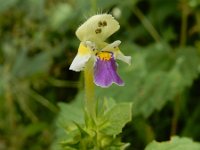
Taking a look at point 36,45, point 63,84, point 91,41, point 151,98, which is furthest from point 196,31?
point 91,41

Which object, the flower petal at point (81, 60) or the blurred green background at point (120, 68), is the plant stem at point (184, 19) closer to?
the blurred green background at point (120, 68)

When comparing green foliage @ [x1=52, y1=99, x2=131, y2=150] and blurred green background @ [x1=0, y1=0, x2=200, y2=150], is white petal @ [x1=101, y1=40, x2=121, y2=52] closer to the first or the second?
green foliage @ [x1=52, y1=99, x2=131, y2=150]

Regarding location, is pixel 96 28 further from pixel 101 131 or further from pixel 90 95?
pixel 101 131

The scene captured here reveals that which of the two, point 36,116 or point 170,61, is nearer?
point 170,61

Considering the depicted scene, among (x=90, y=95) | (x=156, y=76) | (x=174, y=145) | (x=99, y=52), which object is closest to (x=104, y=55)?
(x=99, y=52)

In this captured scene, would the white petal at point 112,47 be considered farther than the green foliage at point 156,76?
No

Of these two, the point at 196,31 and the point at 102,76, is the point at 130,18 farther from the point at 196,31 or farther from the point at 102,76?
the point at 102,76

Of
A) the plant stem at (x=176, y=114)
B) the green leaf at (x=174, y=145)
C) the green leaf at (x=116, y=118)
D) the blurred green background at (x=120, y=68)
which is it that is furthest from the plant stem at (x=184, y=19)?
the green leaf at (x=116, y=118)
